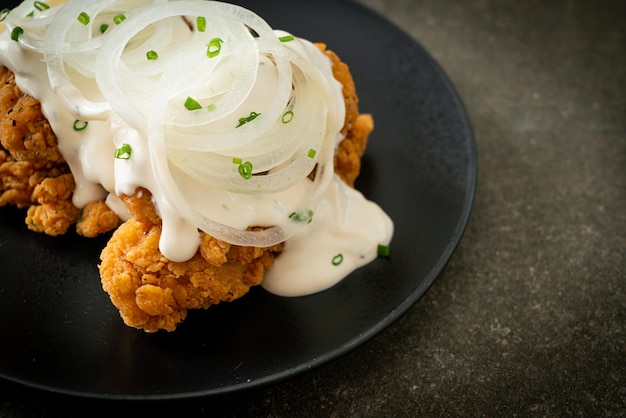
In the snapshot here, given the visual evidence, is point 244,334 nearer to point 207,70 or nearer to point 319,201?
point 319,201

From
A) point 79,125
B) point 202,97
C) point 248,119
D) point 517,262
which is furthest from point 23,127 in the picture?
point 517,262

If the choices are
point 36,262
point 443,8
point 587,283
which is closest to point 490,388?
point 587,283

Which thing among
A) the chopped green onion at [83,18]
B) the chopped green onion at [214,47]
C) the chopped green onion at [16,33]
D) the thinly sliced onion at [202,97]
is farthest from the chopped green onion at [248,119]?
the chopped green onion at [16,33]

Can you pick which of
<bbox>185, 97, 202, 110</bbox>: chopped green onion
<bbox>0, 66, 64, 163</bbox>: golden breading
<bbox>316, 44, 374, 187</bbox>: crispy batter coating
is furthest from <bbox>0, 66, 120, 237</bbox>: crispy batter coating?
<bbox>316, 44, 374, 187</bbox>: crispy batter coating

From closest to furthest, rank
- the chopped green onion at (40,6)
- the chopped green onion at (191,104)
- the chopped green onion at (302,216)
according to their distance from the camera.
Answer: the chopped green onion at (191,104) → the chopped green onion at (302,216) → the chopped green onion at (40,6)

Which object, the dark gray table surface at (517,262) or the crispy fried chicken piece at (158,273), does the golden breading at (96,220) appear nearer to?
the crispy fried chicken piece at (158,273)

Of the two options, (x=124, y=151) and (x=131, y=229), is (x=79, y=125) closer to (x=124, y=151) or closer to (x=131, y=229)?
(x=124, y=151)
